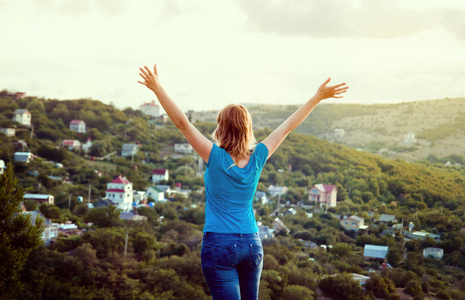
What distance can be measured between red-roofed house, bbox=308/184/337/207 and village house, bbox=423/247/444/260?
20.4 feet

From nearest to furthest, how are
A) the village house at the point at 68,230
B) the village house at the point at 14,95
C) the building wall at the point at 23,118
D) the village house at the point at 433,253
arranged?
the village house at the point at 433,253 → the village house at the point at 68,230 → the building wall at the point at 23,118 → the village house at the point at 14,95

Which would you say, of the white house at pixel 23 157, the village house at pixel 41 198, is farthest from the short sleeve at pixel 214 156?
the white house at pixel 23 157

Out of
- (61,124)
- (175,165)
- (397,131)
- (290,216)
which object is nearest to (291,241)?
(290,216)

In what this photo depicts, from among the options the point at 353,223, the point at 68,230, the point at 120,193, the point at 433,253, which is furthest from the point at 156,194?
the point at 433,253

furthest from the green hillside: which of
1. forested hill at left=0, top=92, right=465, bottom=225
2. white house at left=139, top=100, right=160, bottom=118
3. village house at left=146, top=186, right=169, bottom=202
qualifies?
white house at left=139, top=100, right=160, bottom=118

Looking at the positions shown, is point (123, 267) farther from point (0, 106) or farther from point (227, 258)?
point (0, 106)

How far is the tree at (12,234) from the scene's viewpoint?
390 cm

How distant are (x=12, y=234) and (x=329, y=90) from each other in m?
3.13

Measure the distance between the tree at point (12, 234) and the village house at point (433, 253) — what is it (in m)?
14.0

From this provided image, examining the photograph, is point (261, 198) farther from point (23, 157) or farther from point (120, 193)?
point (23, 157)

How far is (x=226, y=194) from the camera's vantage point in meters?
1.45

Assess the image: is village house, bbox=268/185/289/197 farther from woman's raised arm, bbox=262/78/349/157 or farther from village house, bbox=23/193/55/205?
woman's raised arm, bbox=262/78/349/157

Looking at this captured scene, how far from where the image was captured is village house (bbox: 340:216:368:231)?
18781 millimetres

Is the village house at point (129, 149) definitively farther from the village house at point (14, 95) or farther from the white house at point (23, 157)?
the village house at point (14, 95)
